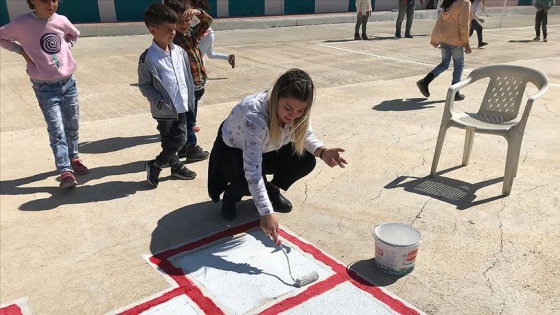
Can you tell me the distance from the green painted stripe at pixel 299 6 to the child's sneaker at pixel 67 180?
18.9 m

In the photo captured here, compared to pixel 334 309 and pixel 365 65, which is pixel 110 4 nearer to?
pixel 365 65

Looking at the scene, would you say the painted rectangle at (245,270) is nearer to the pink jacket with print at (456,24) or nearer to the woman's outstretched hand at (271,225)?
the woman's outstretched hand at (271,225)

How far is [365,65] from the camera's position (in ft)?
33.0

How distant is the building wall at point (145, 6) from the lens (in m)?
16.1

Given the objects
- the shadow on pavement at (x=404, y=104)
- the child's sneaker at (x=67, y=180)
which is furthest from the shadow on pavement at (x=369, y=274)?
the shadow on pavement at (x=404, y=104)

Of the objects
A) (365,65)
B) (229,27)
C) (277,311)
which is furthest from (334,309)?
(229,27)

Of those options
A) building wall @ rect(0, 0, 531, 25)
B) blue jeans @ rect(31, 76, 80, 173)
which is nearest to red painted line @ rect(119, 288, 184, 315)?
blue jeans @ rect(31, 76, 80, 173)

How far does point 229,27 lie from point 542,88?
14.8 metres

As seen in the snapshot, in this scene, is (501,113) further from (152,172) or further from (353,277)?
(152,172)

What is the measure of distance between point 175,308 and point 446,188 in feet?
8.56

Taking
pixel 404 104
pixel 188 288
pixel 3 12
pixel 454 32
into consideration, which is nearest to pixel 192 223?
pixel 188 288

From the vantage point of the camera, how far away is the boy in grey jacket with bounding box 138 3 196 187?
152 inches

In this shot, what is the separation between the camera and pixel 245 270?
9.96 feet

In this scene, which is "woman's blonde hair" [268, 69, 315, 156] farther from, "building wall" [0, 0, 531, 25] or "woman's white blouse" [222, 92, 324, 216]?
"building wall" [0, 0, 531, 25]
